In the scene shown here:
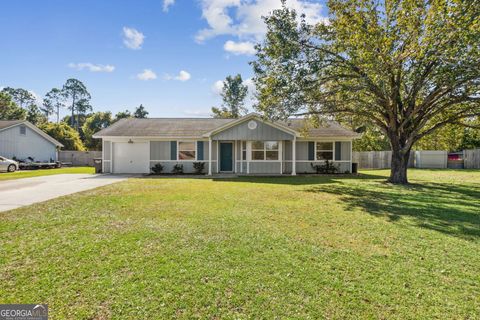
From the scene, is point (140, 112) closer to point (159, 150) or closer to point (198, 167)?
point (159, 150)

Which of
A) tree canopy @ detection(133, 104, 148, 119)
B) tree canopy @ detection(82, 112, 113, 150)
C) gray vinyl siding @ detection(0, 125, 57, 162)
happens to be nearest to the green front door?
gray vinyl siding @ detection(0, 125, 57, 162)

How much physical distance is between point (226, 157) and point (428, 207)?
42.0 feet

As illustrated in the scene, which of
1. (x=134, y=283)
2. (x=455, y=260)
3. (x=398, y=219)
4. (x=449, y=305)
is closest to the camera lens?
(x=449, y=305)

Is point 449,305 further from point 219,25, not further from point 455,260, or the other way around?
point 219,25

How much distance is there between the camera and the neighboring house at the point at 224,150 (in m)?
17.4

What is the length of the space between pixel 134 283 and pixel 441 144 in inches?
1496

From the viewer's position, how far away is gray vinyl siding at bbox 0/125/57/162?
915 inches

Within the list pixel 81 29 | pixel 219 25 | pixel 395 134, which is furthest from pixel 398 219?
pixel 81 29

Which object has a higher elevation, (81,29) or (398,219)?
(81,29)

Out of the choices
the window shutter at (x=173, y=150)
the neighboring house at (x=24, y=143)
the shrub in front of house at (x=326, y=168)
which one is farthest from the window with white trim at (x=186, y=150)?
the neighboring house at (x=24, y=143)

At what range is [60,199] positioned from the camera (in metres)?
8.11

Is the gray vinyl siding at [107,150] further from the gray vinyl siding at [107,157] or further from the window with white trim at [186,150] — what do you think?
the window with white trim at [186,150]

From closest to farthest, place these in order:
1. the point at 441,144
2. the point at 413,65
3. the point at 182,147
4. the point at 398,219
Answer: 1. the point at 398,219
2. the point at 413,65
3. the point at 182,147
4. the point at 441,144

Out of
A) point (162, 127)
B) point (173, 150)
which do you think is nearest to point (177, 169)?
point (173, 150)
